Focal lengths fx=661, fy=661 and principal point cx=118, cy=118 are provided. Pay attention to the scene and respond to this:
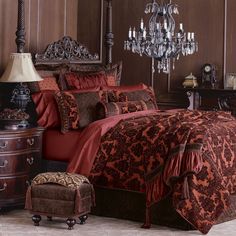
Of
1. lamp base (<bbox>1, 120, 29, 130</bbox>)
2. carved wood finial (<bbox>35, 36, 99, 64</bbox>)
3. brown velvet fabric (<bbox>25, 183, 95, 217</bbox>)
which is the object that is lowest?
brown velvet fabric (<bbox>25, 183, 95, 217</bbox>)

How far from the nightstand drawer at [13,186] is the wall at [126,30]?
135 centimetres

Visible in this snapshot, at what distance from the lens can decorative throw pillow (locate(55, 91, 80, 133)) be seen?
5836 millimetres

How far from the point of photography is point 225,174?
5.36 m

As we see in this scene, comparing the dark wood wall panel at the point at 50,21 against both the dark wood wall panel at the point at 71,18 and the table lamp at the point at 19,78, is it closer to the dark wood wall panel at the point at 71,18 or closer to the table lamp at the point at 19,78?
the dark wood wall panel at the point at 71,18

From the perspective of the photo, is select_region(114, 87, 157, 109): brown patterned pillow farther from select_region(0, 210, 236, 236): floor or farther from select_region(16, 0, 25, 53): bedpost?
select_region(0, 210, 236, 236): floor

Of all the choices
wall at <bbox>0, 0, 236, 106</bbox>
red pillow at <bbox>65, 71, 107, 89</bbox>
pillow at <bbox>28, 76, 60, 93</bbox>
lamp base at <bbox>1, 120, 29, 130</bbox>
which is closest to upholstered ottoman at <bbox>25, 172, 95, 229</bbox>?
lamp base at <bbox>1, 120, 29, 130</bbox>

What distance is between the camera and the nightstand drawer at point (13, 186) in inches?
215

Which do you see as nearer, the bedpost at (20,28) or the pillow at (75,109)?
the pillow at (75,109)

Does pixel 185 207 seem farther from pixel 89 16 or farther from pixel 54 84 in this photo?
pixel 89 16

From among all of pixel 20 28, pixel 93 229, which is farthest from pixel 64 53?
pixel 93 229

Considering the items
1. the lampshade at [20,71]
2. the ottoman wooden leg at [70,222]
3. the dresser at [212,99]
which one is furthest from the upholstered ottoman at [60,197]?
the dresser at [212,99]

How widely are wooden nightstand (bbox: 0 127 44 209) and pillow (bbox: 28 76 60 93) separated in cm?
53

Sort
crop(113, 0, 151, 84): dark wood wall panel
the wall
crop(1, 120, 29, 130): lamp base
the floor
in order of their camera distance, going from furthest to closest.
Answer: crop(113, 0, 151, 84): dark wood wall panel, the wall, crop(1, 120, 29, 130): lamp base, the floor

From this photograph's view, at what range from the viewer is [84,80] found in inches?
257
